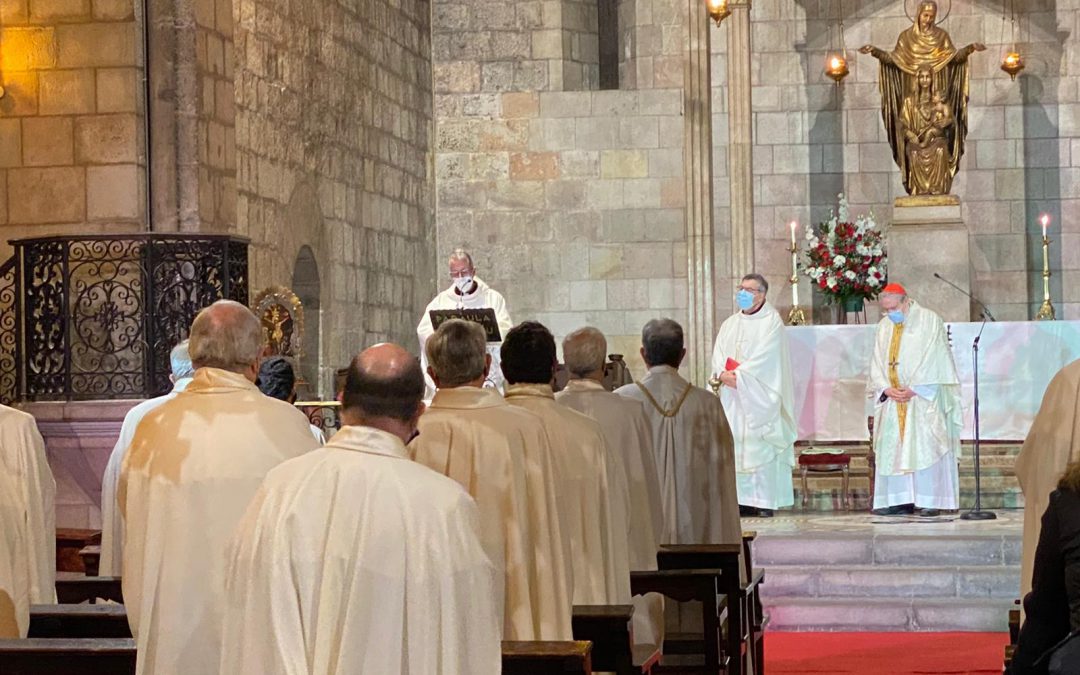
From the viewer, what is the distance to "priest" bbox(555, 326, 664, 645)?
20.5 ft

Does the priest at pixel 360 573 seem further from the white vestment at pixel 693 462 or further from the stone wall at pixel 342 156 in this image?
the stone wall at pixel 342 156

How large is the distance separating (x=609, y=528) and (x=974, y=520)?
6.48 meters

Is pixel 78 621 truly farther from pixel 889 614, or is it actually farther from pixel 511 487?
pixel 889 614

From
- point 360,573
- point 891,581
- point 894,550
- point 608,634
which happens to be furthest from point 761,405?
point 360,573

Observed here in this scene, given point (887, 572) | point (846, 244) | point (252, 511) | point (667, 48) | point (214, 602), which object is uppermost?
point (667, 48)

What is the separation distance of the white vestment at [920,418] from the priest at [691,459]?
4.03m

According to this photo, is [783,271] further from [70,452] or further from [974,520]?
[70,452]

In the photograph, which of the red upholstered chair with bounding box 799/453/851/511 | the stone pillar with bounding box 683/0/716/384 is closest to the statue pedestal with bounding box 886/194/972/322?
the stone pillar with bounding box 683/0/716/384

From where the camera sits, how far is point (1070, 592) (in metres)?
3.59

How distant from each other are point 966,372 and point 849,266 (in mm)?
2668

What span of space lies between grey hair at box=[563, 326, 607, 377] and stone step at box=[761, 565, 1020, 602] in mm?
3847

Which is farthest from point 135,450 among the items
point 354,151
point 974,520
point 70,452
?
point 354,151

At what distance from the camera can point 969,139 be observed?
1767 centimetres

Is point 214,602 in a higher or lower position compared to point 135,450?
lower
